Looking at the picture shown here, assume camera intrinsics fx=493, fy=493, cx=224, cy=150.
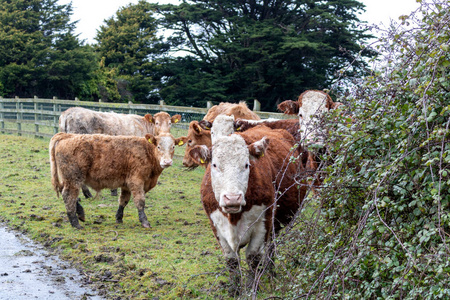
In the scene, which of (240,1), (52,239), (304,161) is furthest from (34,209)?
(240,1)

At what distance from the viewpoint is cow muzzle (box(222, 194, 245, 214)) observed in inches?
165

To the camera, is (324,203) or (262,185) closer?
(324,203)

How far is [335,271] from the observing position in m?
3.25

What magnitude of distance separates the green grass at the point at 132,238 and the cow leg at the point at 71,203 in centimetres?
13

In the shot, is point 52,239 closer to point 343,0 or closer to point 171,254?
point 171,254

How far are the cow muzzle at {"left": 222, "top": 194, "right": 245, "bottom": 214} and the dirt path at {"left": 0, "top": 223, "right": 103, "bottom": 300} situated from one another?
164 centimetres

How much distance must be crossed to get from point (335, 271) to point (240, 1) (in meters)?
27.6

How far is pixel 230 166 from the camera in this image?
4.51 m

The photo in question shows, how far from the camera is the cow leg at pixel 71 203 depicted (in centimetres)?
748

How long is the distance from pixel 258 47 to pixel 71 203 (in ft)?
68.1

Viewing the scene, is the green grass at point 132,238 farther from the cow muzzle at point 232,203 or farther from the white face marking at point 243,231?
the cow muzzle at point 232,203

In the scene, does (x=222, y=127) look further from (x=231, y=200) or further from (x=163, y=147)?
(x=231, y=200)

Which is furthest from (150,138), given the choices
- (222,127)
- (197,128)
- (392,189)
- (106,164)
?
(392,189)

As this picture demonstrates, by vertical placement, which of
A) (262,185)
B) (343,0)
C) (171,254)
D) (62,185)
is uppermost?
(343,0)
